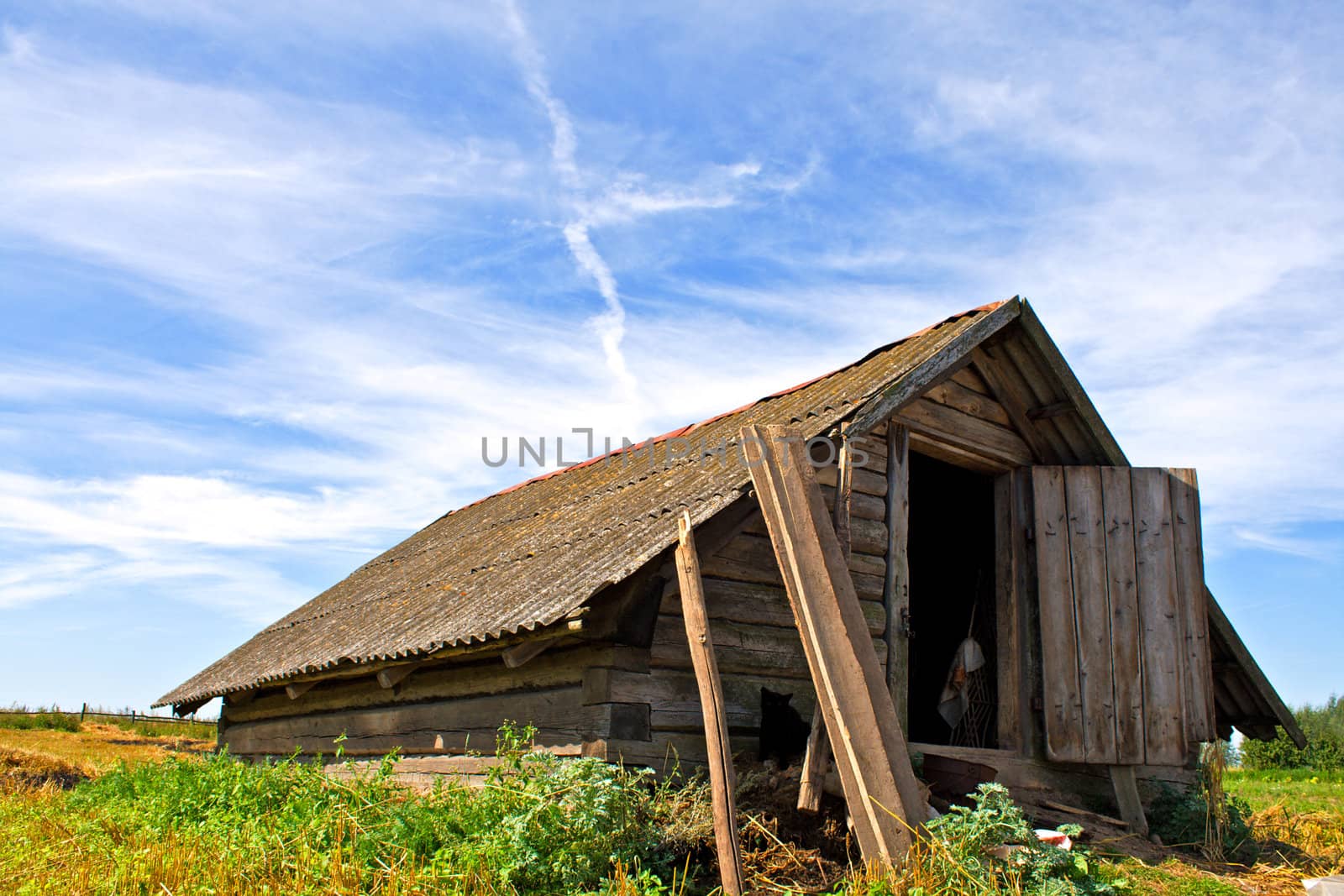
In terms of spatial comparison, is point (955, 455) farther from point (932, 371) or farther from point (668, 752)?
point (668, 752)

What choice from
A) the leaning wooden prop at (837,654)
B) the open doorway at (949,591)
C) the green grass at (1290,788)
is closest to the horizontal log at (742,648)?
the leaning wooden prop at (837,654)

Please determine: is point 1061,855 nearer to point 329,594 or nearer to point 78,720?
point 329,594

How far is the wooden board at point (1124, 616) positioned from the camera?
8023 mm

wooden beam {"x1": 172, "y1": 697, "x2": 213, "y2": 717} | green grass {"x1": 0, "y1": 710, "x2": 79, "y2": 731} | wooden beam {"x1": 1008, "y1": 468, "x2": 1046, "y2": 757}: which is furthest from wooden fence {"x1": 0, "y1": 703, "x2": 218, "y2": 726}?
wooden beam {"x1": 1008, "y1": 468, "x2": 1046, "y2": 757}

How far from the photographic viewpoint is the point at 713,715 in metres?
5.65

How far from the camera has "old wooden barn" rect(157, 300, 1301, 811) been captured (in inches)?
265

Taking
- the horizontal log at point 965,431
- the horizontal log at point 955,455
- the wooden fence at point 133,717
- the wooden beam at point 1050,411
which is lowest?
the wooden fence at point 133,717

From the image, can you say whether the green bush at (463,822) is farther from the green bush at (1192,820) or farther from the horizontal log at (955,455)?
the green bush at (1192,820)

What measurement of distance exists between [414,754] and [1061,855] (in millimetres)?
5151

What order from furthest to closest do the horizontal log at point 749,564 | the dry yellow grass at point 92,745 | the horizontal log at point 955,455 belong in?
1. the dry yellow grass at point 92,745
2. the horizontal log at point 955,455
3. the horizontal log at point 749,564

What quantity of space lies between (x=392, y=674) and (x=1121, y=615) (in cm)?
580

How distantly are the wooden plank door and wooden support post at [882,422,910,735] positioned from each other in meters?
1.17

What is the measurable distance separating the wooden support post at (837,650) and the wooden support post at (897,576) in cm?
152

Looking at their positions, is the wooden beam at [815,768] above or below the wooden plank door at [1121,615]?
below
